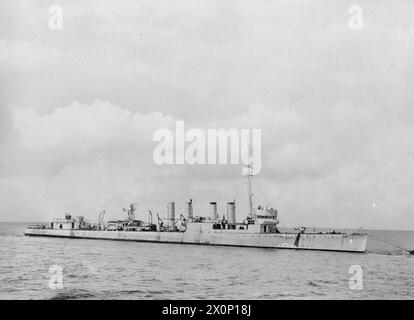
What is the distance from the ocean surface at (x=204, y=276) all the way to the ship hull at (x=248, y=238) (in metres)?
2.70

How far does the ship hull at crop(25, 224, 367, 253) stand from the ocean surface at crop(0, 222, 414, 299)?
2698mm

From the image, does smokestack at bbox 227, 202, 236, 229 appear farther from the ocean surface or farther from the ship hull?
the ocean surface

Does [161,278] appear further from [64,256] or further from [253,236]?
[253,236]

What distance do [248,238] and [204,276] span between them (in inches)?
791

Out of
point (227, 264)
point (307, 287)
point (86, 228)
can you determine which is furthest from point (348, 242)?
point (86, 228)

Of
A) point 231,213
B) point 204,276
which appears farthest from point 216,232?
point 204,276

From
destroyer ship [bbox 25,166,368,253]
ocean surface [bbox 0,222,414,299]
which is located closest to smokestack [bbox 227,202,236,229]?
destroyer ship [bbox 25,166,368,253]

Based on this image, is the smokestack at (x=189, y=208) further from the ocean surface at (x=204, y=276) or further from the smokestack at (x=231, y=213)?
the ocean surface at (x=204, y=276)

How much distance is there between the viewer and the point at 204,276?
26.3 metres

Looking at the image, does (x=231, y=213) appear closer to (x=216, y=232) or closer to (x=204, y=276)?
(x=216, y=232)

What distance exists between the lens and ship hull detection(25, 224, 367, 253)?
41.3 meters
